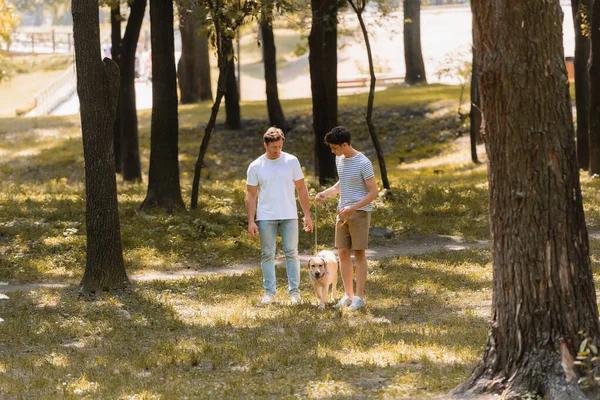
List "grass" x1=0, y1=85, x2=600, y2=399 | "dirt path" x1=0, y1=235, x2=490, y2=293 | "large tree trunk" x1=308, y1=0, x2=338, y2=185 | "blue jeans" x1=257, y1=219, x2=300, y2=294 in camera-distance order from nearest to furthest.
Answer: "grass" x1=0, y1=85, x2=600, y2=399, "blue jeans" x1=257, y1=219, x2=300, y2=294, "dirt path" x1=0, y1=235, x2=490, y2=293, "large tree trunk" x1=308, y1=0, x2=338, y2=185

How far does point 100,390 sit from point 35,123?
2671 centimetres

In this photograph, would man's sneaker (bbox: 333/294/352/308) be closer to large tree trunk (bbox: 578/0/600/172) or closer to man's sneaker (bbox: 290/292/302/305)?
man's sneaker (bbox: 290/292/302/305)

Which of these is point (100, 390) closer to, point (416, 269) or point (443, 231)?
point (416, 269)

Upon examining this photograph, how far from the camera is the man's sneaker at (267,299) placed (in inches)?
426

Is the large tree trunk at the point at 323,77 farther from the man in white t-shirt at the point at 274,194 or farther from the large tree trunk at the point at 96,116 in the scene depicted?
the man in white t-shirt at the point at 274,194

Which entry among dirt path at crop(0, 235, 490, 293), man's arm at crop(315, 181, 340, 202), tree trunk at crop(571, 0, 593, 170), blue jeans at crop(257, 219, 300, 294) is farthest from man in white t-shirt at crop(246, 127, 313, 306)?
tree trunk at crop(571, 0, 593, 170)

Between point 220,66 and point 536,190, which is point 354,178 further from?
point 220,66

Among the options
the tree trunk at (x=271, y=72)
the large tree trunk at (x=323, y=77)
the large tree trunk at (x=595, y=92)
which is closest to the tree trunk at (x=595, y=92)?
the large tree trunk at (x=595, y=92)

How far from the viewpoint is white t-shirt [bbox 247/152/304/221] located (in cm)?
1038

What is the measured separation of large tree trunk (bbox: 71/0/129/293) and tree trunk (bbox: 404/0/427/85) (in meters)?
27.7

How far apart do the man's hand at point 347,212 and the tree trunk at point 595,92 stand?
10.4 metres

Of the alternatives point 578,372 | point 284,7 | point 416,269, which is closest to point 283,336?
point 578,372

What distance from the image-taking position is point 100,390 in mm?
7500

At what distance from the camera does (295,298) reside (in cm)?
1070
